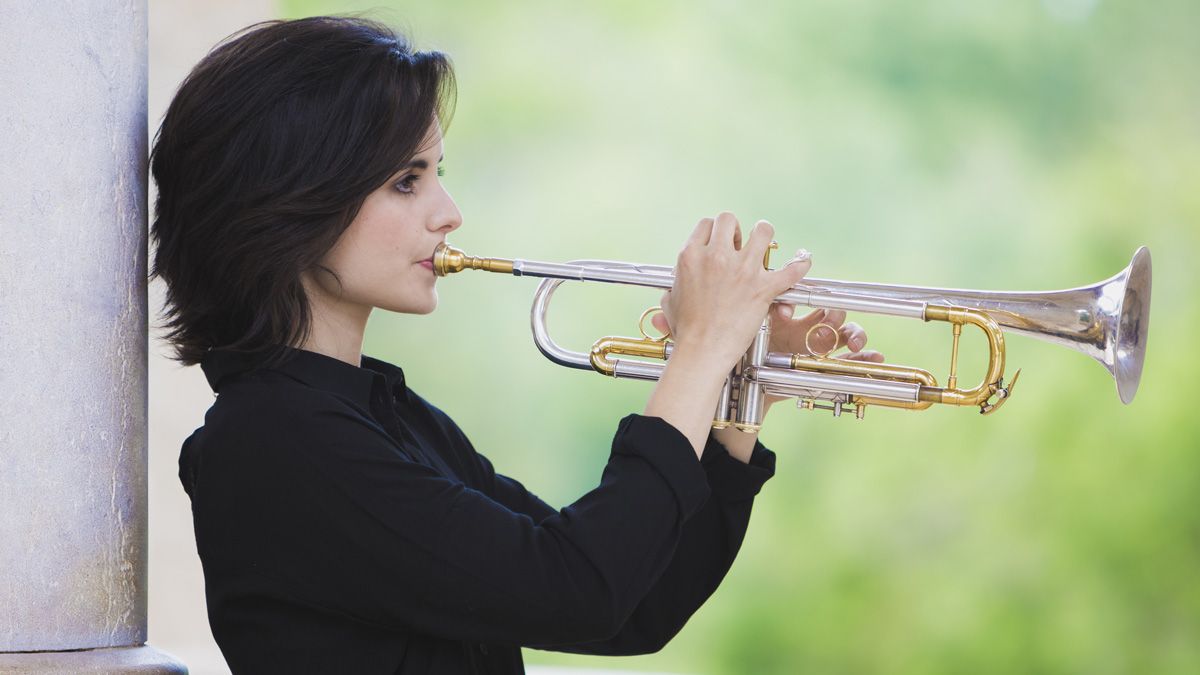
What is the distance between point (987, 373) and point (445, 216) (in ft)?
2.64

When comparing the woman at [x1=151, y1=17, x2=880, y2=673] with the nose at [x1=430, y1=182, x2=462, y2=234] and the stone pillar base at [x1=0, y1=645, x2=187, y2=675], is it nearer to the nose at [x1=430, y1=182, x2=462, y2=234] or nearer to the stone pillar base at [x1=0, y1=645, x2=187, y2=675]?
the nose at [x1=430, y1=182, x2=462, y2=234]

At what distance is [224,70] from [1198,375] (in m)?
A: 5.33

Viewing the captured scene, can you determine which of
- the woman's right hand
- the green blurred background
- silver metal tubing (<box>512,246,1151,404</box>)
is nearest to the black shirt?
the woman's right hand

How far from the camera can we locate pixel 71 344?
168 centimetres

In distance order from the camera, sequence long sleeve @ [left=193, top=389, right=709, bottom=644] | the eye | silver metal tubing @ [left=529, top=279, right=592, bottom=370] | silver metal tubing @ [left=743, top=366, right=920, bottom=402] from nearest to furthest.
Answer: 1. long sleeve @ [left=193, top=389, right=709, bottom=644]
2. the eye
3. silver metal tubing @ [left=743, top=366, right=920, bottom=402]
4. silver metal tubing @ [left=529, top=279, right=592, bottom=370]

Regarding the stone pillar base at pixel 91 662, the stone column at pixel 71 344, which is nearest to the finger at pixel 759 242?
the stone column at pixel 71 344

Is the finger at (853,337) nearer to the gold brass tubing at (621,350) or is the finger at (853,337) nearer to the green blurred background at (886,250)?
the gold brass tubing at (621,350)

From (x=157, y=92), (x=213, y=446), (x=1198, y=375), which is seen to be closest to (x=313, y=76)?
(x=213, y=446)

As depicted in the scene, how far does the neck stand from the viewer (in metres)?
1.72

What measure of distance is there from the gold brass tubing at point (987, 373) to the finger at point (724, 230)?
367 mm

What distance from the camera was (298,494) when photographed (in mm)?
1444

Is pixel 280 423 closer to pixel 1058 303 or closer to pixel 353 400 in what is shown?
pixel 353 400

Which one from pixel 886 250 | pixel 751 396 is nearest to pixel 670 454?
pixel 751 396

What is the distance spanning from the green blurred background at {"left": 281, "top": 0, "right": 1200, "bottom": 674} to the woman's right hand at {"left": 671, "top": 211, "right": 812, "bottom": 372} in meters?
4.59
